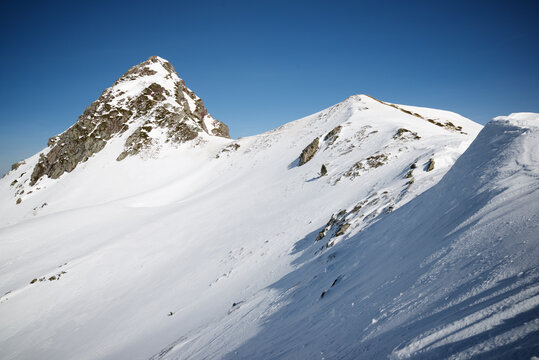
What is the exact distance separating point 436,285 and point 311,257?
719cm

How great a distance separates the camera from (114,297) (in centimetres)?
1573

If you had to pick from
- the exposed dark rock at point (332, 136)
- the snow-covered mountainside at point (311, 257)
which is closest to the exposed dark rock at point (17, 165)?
the snow-covered mountainside at point (311, 257)

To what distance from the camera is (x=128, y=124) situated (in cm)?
5838

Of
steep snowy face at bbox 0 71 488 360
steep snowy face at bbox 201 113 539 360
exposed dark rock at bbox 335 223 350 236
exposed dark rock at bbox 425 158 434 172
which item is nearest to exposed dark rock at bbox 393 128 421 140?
steep snowy face at bbox 0 71 488 360

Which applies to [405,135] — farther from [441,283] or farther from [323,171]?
[441,283]

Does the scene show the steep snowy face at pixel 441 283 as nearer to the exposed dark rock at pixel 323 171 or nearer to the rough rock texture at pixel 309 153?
the exposed dark rock at pixel 323 171

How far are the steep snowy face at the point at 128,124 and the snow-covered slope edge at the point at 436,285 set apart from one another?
50685 millimetres

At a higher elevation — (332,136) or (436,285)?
(332,136)

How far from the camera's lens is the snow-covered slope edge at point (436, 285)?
3098 millimetres

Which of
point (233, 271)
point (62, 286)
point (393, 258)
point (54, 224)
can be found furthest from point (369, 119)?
point (54, 224)

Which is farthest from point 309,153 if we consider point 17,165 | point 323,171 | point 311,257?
point 17,165

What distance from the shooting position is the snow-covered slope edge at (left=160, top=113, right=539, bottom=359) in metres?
3.10

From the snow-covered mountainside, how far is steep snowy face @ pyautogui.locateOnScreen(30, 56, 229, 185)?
63.0 ft

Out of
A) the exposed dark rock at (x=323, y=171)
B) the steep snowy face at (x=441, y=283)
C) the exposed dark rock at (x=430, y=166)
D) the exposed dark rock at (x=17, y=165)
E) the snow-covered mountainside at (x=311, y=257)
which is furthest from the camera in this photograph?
the exposed dark rock at (x=17, y=165)
